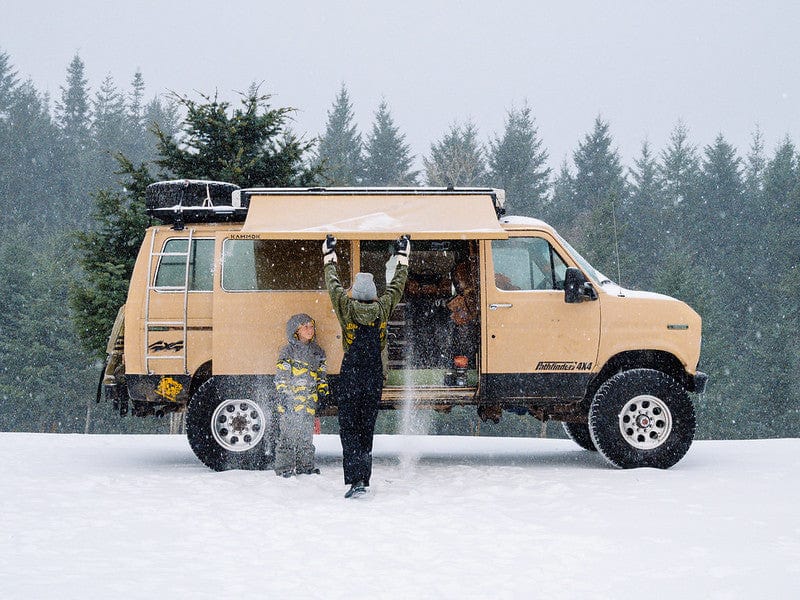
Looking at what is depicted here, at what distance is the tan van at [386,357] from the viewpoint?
883 cm

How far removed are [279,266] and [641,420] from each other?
13.3 ft

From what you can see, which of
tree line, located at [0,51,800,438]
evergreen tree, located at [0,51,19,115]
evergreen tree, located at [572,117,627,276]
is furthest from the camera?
evergreen tree, located at [0,51,19,115]

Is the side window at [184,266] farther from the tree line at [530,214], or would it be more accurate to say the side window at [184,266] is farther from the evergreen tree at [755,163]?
the evergreen tree at [755,163]

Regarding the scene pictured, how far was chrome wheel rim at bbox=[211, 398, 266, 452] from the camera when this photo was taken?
8844 mm

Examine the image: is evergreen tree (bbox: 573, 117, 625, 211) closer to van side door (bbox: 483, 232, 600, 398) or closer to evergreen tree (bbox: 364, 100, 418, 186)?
evergreen tree (bbox: 364, 100, 418, 186)

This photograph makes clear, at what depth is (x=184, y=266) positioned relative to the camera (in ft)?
30.5

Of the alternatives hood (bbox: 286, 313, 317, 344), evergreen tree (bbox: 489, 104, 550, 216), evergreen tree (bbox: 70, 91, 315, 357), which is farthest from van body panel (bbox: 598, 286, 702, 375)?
evergreen tree (bbox: 489, 104, 550, 216)

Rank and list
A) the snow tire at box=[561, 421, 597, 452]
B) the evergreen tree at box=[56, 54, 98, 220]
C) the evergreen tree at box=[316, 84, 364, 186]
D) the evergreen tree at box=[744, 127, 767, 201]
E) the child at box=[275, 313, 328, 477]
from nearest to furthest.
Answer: the child at box=[275, 313, 328, 477] → the snow tire at box=[561, 421, 597, 452] → the evergreen tree at box=[316, 84, 364, 186] → the evergreen tree at box=[744, 127, 767, 201] → the evergreen tree at box=[56, 54, 98, 220]

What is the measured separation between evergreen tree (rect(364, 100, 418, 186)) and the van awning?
1934 inches

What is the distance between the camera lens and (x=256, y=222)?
8547mm

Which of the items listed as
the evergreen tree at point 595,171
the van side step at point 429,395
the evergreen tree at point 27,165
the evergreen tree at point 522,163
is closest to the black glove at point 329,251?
the van side step at point 429,395

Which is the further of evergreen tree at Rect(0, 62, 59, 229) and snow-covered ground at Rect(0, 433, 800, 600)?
evergreen tree at Rect(0, 62, 59, 229)

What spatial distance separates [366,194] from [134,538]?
14.5 ft

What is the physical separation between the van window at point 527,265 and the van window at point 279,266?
1.60 metres
